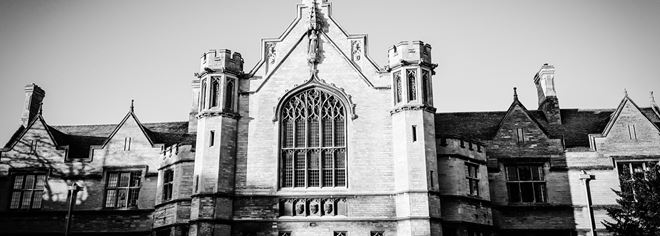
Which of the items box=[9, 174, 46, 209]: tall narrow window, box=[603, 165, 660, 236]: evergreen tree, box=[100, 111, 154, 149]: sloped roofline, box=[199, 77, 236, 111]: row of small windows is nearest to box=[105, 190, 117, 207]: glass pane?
box=[100, 111, 154, 149]: sloped roofline

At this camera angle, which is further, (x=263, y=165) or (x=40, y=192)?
(x=40, y=192)

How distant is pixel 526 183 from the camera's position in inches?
1040

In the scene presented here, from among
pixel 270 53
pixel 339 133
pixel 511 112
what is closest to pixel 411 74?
pixel 339 133

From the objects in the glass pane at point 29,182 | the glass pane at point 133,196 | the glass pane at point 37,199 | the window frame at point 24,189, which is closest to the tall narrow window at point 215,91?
the glass pane at point 133,196

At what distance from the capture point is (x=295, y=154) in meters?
23.9

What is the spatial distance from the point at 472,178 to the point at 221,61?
11.3 metres

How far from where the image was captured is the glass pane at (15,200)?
1050 inches

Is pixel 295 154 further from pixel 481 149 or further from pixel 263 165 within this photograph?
pixel 481 149

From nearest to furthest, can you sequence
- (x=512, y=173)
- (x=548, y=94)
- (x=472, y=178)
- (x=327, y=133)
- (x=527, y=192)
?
(x=327, y=133), (x=472, y=178), (x=527, y=192), (x=512, y=173), (x=548, y=94)

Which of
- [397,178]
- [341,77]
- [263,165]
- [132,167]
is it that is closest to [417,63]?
[341,77]

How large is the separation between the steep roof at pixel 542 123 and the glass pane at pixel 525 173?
2.13m

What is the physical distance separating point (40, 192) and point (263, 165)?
35.9 feet

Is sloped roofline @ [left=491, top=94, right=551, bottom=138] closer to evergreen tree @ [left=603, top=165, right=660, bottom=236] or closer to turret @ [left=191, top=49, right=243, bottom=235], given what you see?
evergreen tree @ [left=603, top=165, right=660, bottom=236]

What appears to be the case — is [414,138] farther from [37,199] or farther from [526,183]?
[37,199]
